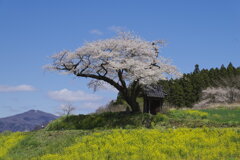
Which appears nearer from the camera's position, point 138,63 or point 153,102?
point 138,63

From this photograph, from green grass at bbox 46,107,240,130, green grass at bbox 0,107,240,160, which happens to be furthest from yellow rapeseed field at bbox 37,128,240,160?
green grass at bbox 46,107,240,130

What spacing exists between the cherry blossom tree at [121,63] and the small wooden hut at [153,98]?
8.48 ft

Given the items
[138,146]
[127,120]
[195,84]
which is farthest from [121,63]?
[195,84]

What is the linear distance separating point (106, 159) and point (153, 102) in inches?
798

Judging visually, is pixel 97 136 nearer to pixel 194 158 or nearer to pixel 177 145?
pixel 177 145

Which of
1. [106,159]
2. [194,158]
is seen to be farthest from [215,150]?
[106,159]

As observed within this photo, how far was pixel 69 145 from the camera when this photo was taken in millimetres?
14562

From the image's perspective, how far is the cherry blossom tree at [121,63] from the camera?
84.2 feet

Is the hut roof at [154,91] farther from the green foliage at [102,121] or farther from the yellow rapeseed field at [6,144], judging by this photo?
the yellow rapeseed field at [6,144]

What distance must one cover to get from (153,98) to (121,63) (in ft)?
19.2

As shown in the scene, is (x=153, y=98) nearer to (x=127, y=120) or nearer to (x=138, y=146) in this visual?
(x=127, y=120)

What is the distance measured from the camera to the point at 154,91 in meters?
30.5

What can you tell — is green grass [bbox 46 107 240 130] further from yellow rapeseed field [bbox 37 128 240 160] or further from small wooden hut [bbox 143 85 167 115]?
yellow rapeseed field [bbox 37 128 240 160]

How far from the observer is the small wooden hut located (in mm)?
29948
